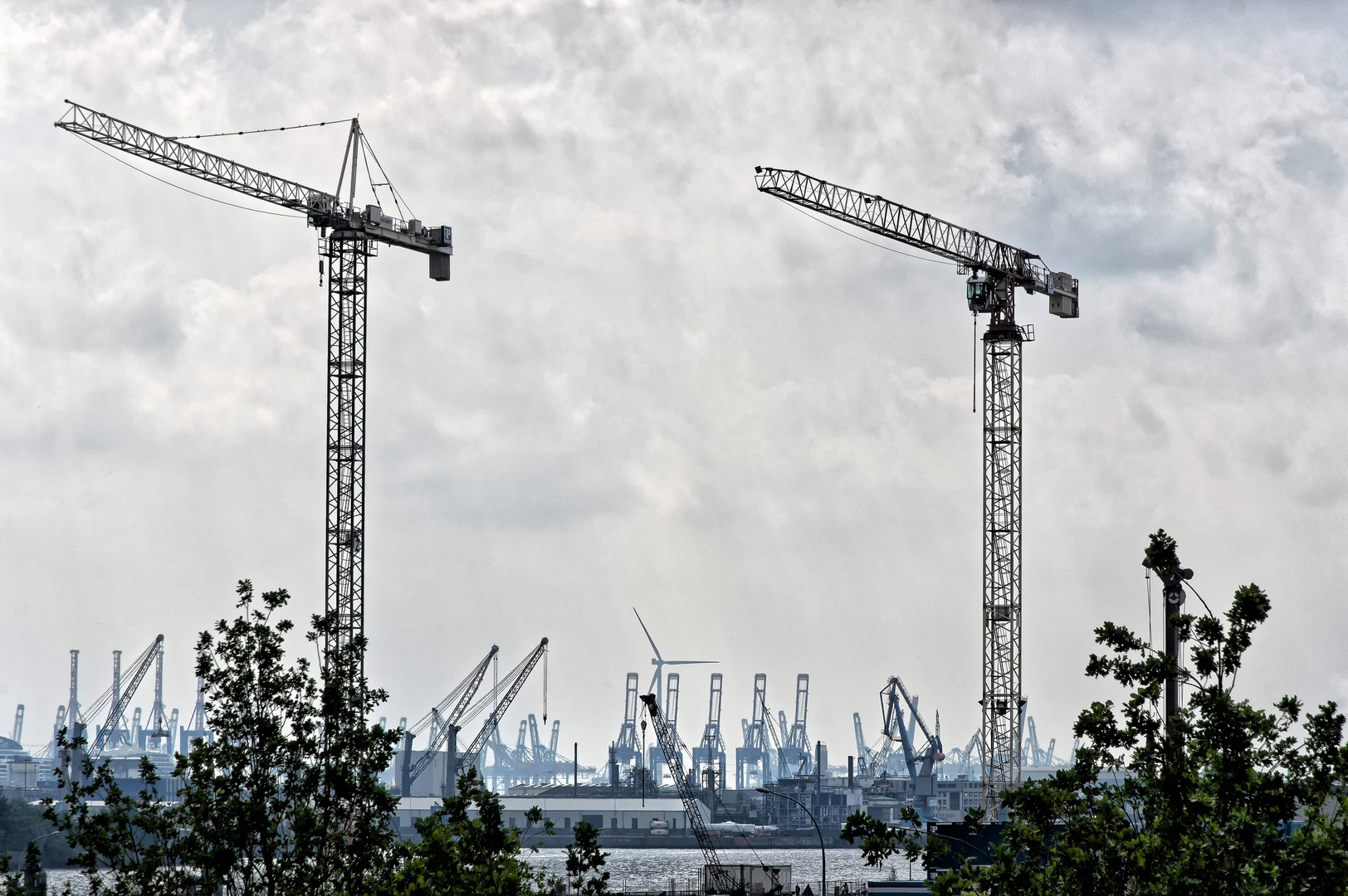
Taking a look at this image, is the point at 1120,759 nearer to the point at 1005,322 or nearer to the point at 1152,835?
the point at 1152,835


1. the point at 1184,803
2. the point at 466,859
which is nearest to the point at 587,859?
the point at 466,859

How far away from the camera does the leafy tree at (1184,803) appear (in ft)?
81.3

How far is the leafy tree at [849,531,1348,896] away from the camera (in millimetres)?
24781

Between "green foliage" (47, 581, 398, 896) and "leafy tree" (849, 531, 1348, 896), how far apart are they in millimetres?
13337

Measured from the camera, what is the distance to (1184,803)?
28.0 meters

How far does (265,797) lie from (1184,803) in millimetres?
20703

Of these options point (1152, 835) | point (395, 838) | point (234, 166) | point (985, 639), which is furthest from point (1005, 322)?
point (1152, 835)

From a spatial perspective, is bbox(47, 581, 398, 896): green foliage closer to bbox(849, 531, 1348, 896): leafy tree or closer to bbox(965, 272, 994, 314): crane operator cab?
bbox(849, 531, 1348, 896): leafy tree

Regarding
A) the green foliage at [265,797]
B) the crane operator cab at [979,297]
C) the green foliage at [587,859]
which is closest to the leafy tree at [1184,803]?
the green foliage at [587,859]

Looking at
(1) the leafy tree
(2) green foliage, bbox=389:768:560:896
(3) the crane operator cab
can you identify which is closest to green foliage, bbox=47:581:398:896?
(2) green foliage, bbox=389:768:560:896

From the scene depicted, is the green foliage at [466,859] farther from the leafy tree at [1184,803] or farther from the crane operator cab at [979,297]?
the crane operator cab at [979,297]

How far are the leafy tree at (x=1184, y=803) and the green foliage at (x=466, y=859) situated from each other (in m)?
7.11

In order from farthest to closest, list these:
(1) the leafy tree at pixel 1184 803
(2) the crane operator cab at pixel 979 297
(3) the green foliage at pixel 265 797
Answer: (2) the crane operator cab at pixel 979 297 < (3) the green foliage at pixel 265 797 < (1) the leafy tree at pixel 1184 803

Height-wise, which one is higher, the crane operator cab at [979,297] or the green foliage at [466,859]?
the crane operator cab at [979,297]
